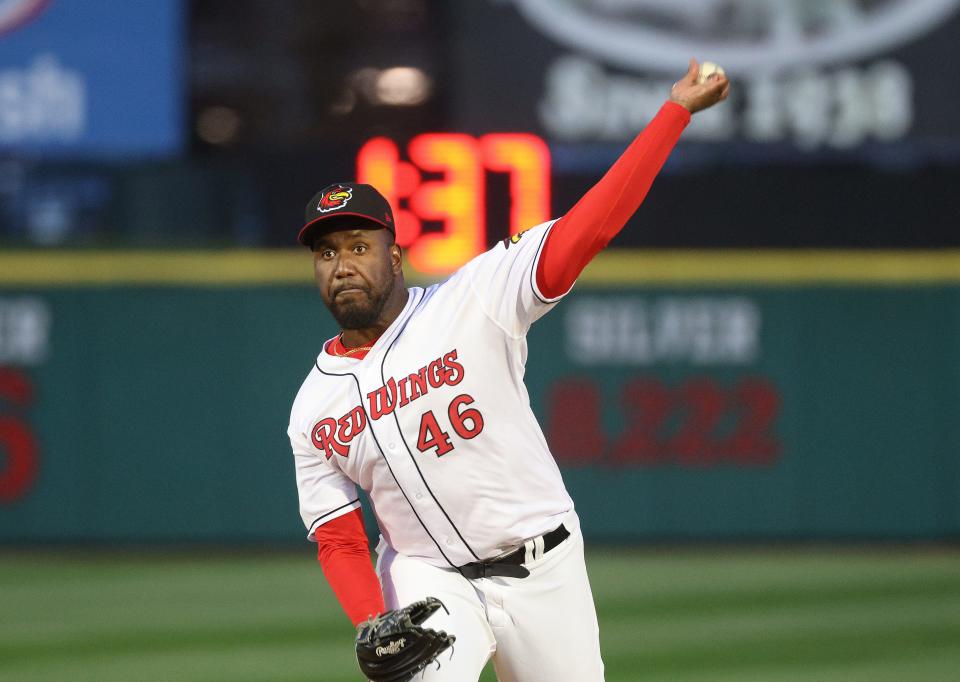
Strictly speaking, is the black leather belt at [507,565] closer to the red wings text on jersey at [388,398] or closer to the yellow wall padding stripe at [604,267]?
the red wings text on jersey at [388,398]

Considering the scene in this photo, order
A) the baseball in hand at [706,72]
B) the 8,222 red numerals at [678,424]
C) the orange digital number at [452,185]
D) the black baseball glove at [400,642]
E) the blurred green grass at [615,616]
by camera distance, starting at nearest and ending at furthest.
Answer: the black baseball glove at [400,642] < the baseball in hand at [706,72] < the blurred green grass at [615,616] < the orange digital number at [452,185] < the 8,222 red numerals at [678,424]

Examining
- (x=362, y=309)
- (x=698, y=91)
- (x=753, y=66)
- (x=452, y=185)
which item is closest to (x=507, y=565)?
(x=362, y=309)

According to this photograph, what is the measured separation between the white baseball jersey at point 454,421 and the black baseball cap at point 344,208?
258 mm

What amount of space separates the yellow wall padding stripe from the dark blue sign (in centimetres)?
77

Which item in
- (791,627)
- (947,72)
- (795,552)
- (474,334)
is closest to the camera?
(474,334)

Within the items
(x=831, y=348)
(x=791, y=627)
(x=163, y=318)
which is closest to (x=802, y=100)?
(x=831, y=348)

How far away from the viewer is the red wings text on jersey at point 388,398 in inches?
140

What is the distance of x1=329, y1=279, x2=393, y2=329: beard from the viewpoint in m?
3.55

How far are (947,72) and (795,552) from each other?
330cm

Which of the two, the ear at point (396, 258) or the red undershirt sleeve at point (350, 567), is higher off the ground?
the ear at point (396, 258)

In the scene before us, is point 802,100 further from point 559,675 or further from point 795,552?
point 559,675

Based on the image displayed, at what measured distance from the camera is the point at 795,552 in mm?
10445

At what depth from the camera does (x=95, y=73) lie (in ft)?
32.9

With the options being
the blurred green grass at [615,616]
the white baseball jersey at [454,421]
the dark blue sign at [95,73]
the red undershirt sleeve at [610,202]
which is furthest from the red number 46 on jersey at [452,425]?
the dark blue sign at [95,73]
